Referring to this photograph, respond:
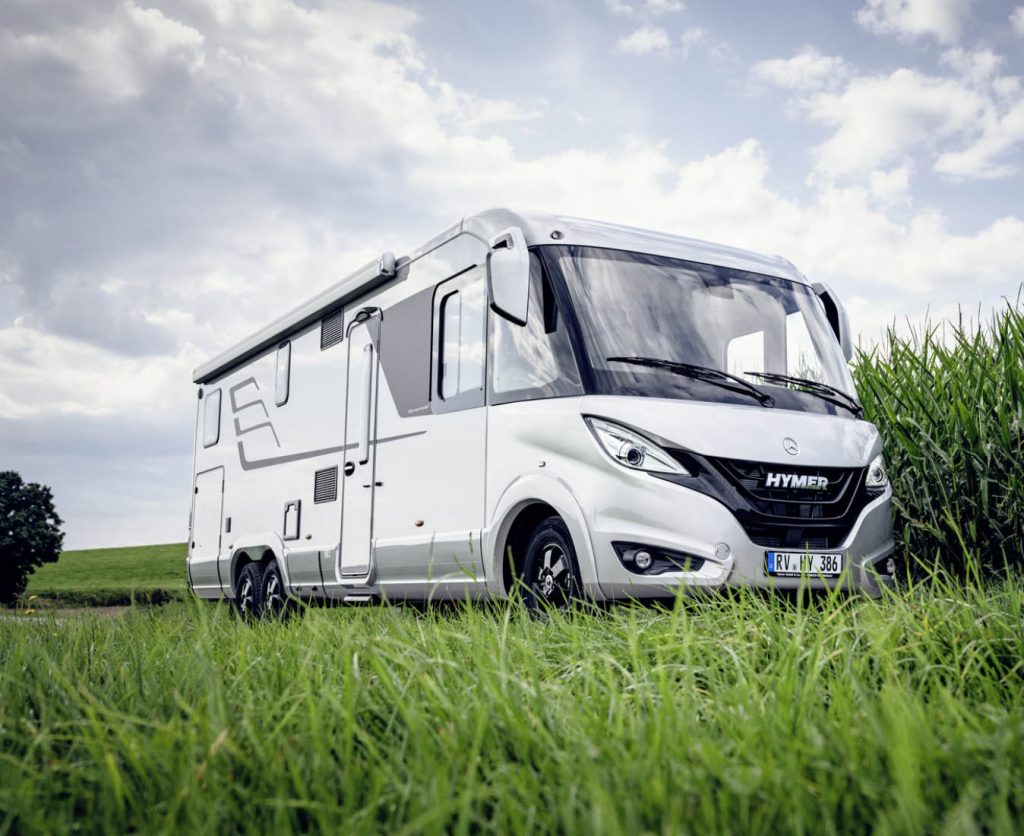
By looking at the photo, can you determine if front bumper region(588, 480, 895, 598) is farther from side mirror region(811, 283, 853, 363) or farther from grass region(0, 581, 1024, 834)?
side mirror region(811, 283, 853, 363)

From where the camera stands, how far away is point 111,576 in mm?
26641

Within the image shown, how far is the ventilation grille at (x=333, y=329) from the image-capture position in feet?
30.3

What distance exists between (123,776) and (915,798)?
1.90 meters

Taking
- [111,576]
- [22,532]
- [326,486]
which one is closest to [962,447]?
[326,486]

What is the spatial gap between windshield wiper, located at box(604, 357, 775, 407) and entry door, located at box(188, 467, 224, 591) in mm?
6653

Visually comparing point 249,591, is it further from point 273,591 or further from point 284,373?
point 284,373

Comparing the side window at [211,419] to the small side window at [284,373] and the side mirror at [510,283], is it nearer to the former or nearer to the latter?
the small side window at [284,373]

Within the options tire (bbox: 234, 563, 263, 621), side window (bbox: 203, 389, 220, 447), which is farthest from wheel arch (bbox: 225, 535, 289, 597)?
side window (bbox: 203, 389, 220, 447)

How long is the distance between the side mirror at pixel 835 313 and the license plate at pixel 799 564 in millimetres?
2154

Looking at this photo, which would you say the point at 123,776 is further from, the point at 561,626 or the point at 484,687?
the point at 561,626

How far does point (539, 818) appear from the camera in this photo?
246 centimetres

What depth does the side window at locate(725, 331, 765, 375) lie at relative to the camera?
6.57m

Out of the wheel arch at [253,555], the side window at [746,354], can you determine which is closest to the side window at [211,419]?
the wheel arch at [253,555]

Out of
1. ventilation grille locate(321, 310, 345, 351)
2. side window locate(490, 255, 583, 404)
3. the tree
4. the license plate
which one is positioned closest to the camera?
the license plate
